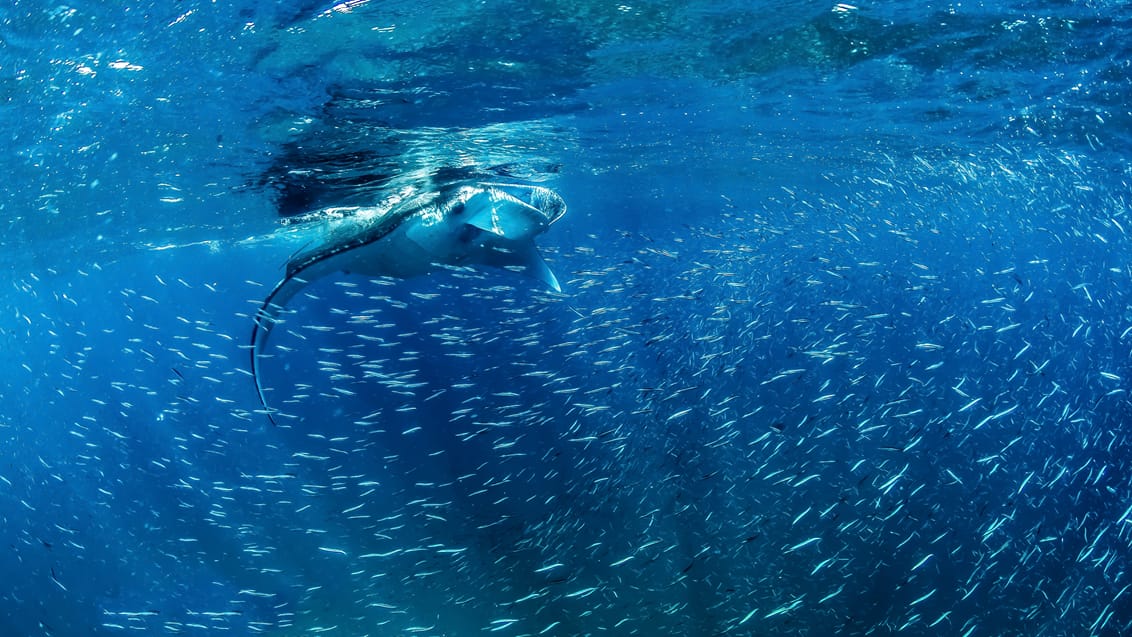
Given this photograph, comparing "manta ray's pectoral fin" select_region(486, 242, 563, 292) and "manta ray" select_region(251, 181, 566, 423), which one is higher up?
"manta ray" select_region(251, 181, 566, 423)

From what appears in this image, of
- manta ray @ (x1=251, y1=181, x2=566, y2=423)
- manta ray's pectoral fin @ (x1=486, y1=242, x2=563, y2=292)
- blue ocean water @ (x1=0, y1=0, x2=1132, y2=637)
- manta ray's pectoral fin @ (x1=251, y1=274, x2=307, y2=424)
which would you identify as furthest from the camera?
manta ray's pectoral fin @ (x1=486, y1=242, x2=563, y2=292)

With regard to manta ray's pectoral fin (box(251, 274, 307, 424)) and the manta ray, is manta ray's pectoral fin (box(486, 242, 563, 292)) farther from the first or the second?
manta ray's pectoral fin (box(251, 274, 307, 424))

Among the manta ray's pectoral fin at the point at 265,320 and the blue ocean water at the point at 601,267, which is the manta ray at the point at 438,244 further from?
the blue ocean water at the point at 601,267

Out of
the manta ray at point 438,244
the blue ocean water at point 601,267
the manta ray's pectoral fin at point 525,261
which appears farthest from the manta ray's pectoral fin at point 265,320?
the manta ray's pectoral fin at point 525,261

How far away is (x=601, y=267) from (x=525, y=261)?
13.0 ft

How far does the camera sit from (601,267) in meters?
13.3

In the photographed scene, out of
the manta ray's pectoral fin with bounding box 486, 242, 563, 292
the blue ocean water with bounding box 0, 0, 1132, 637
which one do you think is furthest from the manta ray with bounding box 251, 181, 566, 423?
the blue ocean water with bounding box 0, 0, 1132, 637

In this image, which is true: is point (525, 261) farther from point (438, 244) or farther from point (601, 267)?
point (601, 267)

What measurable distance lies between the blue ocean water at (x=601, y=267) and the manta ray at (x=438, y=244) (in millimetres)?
968

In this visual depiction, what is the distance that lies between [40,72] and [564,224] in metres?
21.3

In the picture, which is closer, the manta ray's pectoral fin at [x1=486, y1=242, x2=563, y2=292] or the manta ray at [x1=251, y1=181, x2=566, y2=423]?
the manta ray at [x1=251, y1=181, x2=566, y2=423]

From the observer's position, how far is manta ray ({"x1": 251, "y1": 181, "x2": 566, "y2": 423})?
27.7 ft

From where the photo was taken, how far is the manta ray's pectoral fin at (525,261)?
370 inches

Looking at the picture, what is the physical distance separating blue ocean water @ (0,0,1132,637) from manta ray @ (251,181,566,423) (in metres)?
0.97
